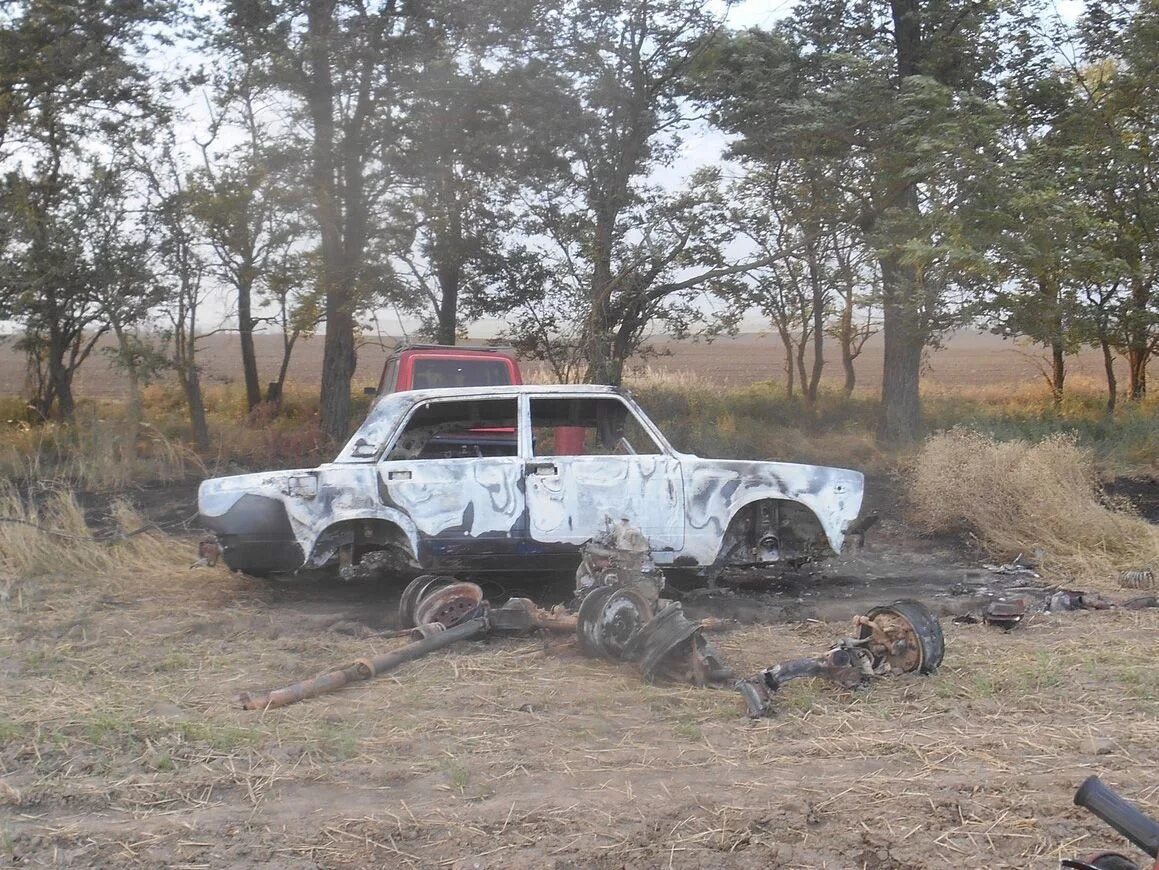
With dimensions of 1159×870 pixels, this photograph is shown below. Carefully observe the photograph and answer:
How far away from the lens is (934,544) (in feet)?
32.2

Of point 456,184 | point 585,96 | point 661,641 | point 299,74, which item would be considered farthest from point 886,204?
point 661,641

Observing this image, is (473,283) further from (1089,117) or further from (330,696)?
(330,696)

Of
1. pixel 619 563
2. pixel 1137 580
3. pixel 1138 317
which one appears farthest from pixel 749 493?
pixel 1138 317

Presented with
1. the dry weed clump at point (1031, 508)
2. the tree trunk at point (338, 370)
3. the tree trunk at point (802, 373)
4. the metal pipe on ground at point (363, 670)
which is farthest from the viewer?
the tree trunk at point (802, 373)

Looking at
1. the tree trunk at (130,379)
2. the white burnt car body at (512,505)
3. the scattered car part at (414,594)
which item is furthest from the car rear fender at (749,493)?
the tree trunk at (130,379)

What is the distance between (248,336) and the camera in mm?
18656

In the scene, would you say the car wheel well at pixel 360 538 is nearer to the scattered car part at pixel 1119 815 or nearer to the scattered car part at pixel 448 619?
the scattered car part at pixel 448 619

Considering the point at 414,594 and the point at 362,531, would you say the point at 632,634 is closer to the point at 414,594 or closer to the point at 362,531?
the point at 414,594

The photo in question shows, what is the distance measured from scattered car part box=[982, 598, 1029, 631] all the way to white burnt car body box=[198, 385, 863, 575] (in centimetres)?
107

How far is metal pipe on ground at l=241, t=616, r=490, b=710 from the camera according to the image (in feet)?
16.4

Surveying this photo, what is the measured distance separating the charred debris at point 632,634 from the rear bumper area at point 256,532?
2.93ft

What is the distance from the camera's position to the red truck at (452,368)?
1188cm

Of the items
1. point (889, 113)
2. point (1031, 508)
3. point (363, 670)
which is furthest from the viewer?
point (889, 113)

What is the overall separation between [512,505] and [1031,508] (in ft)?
15.9
